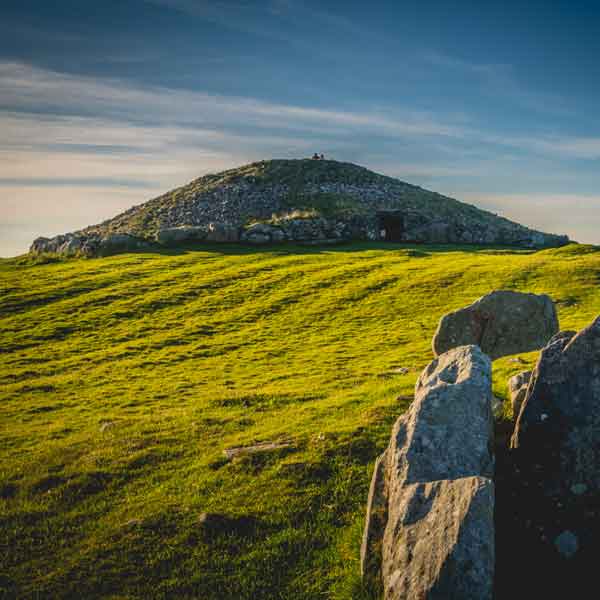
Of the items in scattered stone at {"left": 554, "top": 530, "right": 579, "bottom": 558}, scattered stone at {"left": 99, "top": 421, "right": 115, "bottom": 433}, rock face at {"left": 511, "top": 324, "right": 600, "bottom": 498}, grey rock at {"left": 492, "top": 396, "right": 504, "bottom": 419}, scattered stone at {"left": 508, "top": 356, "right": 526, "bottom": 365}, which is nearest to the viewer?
scattered stone at {"left": 554, "top": 530, "right": 579, "bottom": 558}

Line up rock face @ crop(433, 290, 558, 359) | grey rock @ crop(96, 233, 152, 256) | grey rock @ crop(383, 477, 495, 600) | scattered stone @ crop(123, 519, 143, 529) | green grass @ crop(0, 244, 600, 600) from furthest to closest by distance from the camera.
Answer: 1. grey rock @ crop(96, 233, 152, 256)
2. rock face @ crop(433, 290, 558, 359)
3. scattered stone @ crop(123, 519, 143, 529)
4. green grass @ crop(0, 244, 600, 600)
5. grey rock @ crop(383, 477, 495, 600)

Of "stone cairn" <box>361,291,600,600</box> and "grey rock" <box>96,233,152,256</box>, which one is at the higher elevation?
"grey rock" <box>96,233,152,256</box>

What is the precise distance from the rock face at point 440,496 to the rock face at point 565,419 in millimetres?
934

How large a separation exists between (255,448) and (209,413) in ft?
18.5

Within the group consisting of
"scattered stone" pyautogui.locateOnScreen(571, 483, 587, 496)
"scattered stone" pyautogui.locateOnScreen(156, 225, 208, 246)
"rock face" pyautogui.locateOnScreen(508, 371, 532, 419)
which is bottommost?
"scattered stone" pyautogui.locateOnScreen(571, 483, 587, 496)

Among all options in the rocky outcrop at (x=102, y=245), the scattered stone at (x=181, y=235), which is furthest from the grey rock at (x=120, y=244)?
the scattered stone at (x=181, y=235)

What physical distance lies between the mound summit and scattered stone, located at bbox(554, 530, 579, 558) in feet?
224

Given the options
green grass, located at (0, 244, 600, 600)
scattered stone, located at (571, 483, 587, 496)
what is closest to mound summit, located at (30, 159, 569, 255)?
green grass, located at (0, 244, 600, 600)

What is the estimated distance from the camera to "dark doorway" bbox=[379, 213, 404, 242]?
83562 mm

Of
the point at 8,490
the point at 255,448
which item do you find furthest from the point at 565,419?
the point at 8,490

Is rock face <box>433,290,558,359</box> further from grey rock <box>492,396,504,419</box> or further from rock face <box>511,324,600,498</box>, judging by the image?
rock face <box>511,324,600,498</box>

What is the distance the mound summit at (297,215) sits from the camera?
77438mm

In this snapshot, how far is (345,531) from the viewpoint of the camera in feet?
37.8

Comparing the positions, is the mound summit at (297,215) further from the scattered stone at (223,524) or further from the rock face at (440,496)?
the rock face at (440,496)
